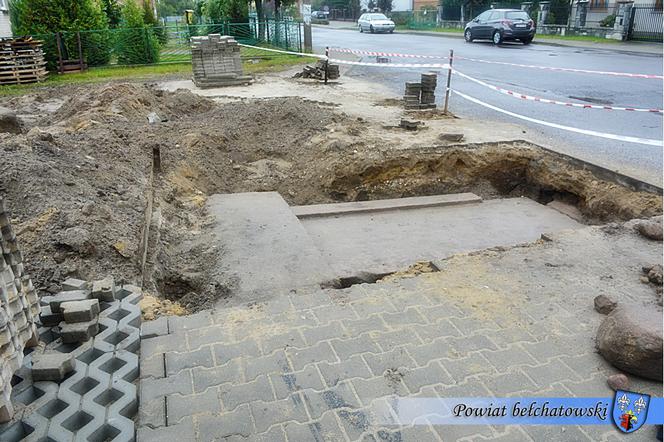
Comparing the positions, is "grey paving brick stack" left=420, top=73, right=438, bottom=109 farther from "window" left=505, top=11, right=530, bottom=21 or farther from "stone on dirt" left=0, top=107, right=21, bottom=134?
"window" left=505, top=11, right=530, bottom=21

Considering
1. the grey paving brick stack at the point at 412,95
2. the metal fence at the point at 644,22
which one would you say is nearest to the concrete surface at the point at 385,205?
the grey paving brick stack at the point at 412,95

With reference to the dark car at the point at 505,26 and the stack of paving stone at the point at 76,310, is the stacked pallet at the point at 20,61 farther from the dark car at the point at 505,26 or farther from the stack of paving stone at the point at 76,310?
the dark car at the point at 505,26

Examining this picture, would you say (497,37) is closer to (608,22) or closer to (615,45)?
(615,45)

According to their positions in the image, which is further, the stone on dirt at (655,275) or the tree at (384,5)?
the tree at (384,5)

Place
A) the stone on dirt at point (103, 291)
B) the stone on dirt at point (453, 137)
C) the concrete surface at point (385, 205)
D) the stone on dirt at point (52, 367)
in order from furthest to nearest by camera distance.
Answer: the stone on dirt at point (453, 137) < the concrete surface at point (385, 205) < the stone on dirt at point (103, 291) < the stone on dirt at point (52, 367)

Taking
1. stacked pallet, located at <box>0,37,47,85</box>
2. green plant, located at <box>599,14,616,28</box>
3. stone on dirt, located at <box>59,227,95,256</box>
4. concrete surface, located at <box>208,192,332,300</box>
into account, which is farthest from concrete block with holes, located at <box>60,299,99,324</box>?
green plant, located at <box>599,14,616,28</box>

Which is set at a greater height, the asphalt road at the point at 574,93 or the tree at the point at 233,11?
the tree at the point at 233,11

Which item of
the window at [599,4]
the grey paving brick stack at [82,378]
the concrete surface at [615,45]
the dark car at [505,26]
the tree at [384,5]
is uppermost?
the tree at [384,5]

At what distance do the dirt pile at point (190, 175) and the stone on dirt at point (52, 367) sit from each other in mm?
1038

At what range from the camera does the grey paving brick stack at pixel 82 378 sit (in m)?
2.62

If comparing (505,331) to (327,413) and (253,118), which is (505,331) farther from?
(253,118)

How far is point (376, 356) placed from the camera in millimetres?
3221

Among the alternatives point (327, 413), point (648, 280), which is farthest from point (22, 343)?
point (648, 280)

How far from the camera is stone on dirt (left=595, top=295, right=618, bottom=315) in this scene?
3.71 meters
